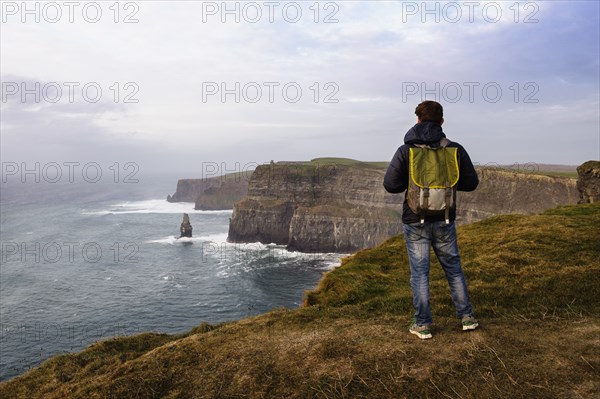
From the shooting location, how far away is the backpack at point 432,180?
564 cm

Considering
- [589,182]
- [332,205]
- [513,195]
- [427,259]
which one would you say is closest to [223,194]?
[332,205]

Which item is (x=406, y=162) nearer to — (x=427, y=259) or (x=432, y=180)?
(x=432, y=180)

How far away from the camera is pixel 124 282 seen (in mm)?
61250

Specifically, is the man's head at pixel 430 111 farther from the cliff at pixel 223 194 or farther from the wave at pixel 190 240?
the cliff at pixel 223 194

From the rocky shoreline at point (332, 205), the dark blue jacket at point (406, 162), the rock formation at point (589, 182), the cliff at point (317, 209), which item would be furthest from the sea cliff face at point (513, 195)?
the dark blue jacket at point (406, 162)

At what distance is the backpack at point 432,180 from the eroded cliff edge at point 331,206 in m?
80.4

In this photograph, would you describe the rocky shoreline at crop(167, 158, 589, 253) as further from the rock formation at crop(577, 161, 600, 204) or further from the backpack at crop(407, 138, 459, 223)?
the backpack at crop(407, 138, 459, 223)

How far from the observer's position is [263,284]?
204 feet

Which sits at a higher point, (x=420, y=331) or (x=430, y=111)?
(x=430, y=111)

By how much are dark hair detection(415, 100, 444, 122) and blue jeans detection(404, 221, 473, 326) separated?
167 centimetres

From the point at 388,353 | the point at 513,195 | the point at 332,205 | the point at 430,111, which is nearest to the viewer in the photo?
the point at 388,353

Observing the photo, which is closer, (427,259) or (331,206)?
(427,259)

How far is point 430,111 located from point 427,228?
186 cm

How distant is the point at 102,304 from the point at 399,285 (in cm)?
5058
